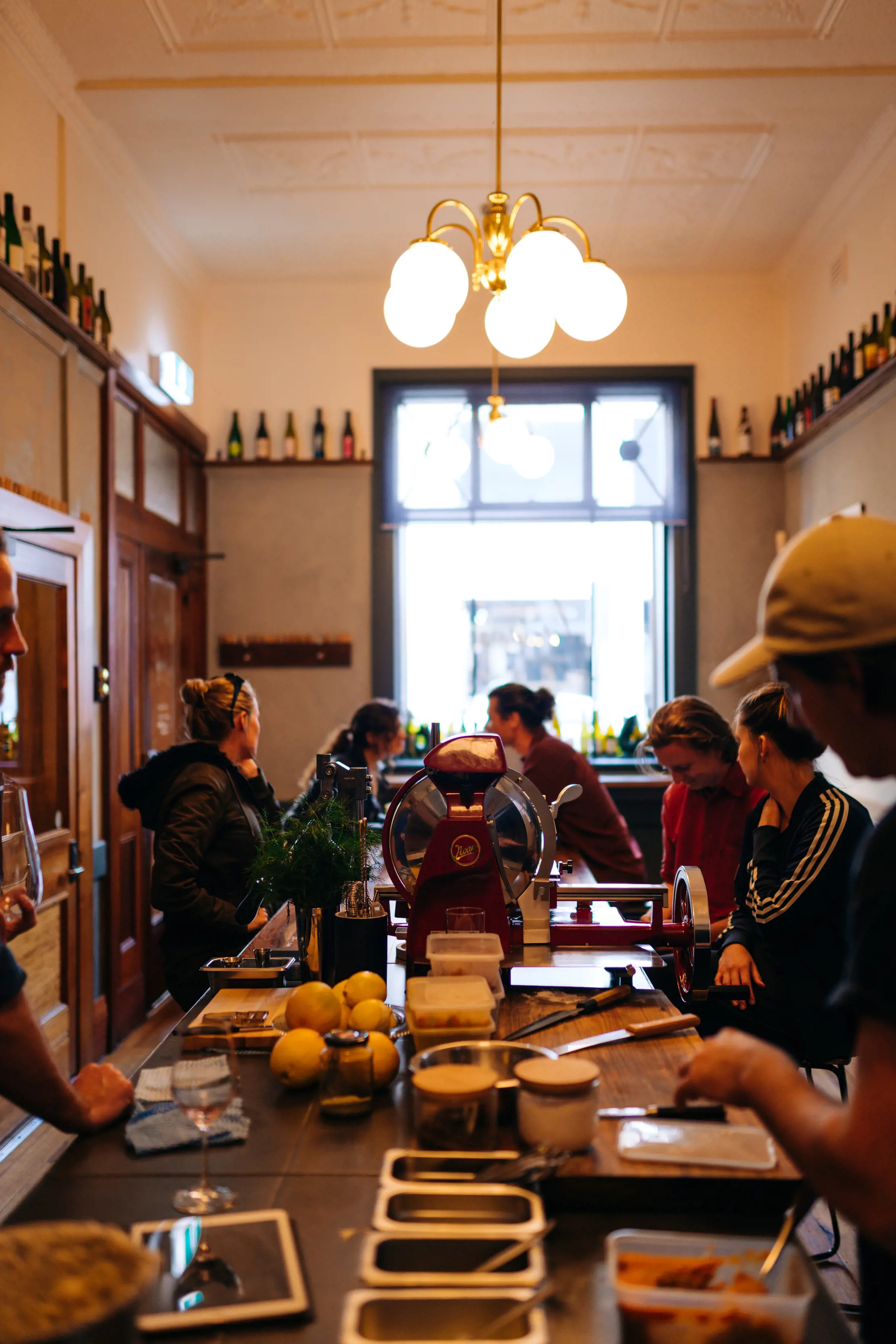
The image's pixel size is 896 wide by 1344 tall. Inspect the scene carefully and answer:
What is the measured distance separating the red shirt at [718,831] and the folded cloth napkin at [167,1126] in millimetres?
2212

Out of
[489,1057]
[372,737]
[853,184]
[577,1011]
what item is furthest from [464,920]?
[853,184]

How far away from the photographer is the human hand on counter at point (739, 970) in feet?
8.55

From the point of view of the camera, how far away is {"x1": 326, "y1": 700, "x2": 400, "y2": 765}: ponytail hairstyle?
482cm

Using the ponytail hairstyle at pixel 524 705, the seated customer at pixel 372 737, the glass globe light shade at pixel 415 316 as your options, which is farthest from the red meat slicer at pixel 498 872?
the seated customer at pixel 372 737

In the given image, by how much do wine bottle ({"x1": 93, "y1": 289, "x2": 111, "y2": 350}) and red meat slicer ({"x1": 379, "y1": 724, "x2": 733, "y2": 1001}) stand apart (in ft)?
10.2

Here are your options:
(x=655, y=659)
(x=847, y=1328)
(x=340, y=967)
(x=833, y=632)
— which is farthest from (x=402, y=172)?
(x=847, y=1328)

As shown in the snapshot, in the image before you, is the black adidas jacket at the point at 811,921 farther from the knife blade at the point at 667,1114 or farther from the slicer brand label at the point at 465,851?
the knife blade at the point at 667,1114

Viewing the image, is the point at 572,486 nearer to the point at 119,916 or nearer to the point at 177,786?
the point at 119,916

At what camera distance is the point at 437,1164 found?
4.16 feet

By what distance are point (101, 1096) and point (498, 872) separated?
948mm

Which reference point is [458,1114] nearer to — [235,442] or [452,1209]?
[452,1209]

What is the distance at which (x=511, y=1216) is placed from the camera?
1151 mm

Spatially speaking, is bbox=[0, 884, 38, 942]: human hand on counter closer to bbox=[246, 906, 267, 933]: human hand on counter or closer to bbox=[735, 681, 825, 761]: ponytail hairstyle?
bbox=[246, 906, 267, 933]: human hand on counter

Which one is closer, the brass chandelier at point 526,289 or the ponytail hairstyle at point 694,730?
the brass chandelier at point 526,289
